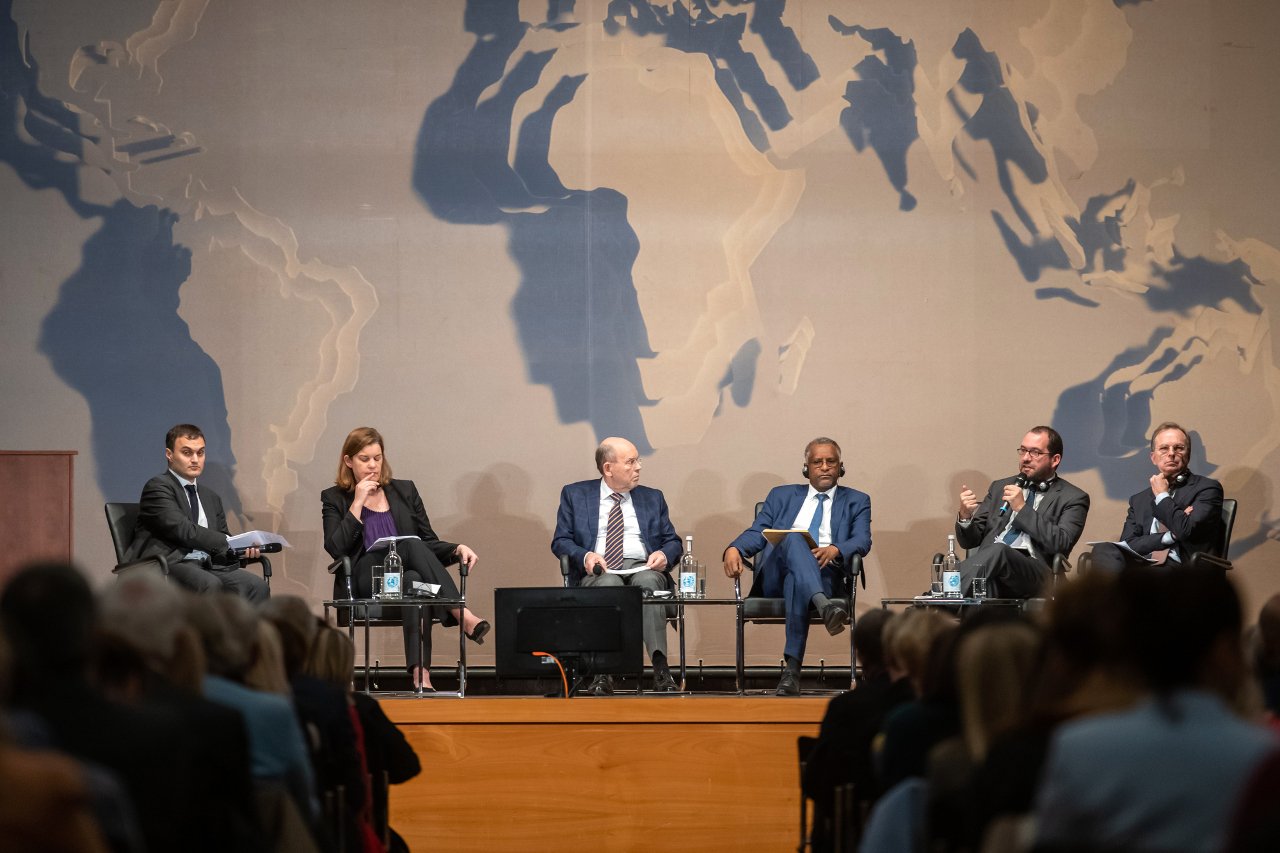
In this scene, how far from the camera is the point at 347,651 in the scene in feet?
10.3

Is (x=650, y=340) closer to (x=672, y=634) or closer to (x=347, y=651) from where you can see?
(x=672, y=634)

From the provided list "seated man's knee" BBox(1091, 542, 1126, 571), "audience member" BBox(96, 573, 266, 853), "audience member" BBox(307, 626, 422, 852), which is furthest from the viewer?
"seated man's knee" BBox(1091, 542, 1126, 571)

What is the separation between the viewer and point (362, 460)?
6.40m

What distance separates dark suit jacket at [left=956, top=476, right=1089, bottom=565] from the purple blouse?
2427 mm

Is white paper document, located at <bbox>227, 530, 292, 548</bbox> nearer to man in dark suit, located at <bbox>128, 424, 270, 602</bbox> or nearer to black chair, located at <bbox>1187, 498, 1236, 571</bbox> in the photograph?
man in dark suit, located at <bbox>128, 424, 270, 602</bbox>

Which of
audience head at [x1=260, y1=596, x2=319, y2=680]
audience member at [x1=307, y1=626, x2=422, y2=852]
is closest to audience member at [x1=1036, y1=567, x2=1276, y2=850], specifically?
audience head at [x1=260, y1=596, x2=319, y2=680]

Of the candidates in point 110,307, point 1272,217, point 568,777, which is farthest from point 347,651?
point 1272,217

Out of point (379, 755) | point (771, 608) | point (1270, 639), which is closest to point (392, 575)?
point (771, 608)

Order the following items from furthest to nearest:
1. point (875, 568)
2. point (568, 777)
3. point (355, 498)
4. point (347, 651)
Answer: point (875, 568) < point (355, 498) < point (568, 777) < point (347, 651)

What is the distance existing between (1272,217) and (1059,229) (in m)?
1.05

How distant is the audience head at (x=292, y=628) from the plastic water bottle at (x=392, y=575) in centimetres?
280

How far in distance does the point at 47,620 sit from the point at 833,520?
498 centimetres

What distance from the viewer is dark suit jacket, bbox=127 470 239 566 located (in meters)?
6.05

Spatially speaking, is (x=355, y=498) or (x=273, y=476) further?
(x=273, y=476)
